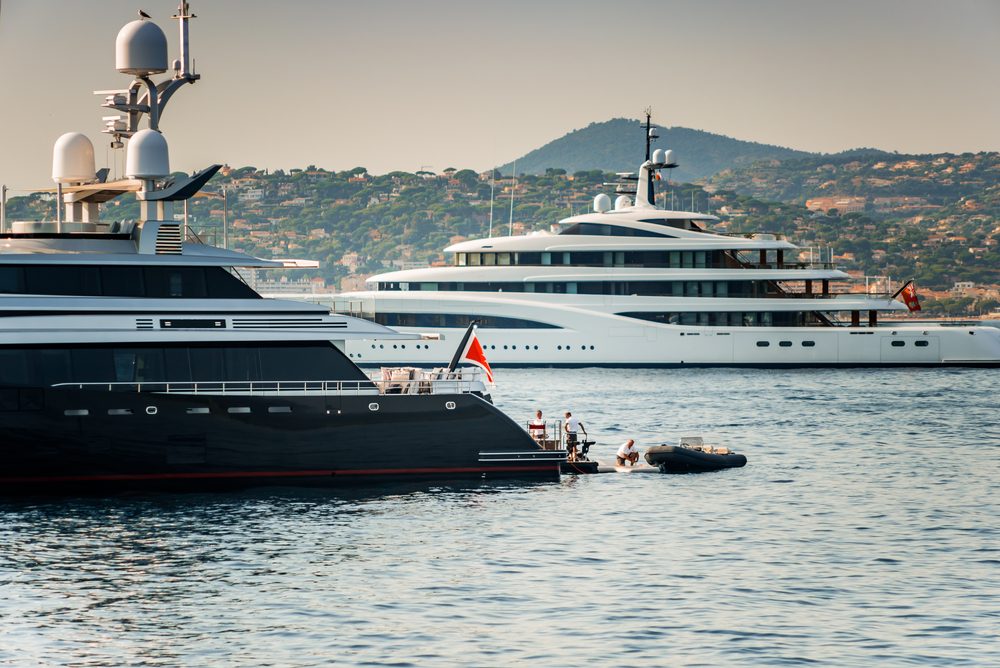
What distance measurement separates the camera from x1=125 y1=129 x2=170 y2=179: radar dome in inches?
1229

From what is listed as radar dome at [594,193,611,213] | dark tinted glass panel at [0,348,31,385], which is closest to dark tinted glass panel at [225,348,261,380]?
dark tinted glass panel at [0,348,31,385]

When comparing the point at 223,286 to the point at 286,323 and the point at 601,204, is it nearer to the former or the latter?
the point at 286,323

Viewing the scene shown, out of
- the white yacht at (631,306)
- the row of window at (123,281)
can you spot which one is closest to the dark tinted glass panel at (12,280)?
the row of window at (123,281)

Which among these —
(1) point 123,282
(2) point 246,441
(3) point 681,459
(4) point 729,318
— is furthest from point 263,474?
(4) point 729,318

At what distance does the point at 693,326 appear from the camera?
2670 inches

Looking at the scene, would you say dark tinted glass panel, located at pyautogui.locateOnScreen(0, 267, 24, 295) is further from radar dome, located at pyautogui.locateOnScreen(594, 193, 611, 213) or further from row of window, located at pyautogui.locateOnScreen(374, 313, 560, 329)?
radar dome, located at pyautogui.locateOnScreen(594, 193, 611, 213)

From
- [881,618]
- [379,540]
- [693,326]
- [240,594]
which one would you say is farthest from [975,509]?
[693,326]

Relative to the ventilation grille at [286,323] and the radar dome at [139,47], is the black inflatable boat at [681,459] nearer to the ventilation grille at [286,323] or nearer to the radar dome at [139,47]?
the ventilation grille at [286,323]

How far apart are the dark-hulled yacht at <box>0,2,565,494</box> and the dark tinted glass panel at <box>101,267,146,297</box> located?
3cm

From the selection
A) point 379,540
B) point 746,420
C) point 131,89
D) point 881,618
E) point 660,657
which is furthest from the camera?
point 746,420

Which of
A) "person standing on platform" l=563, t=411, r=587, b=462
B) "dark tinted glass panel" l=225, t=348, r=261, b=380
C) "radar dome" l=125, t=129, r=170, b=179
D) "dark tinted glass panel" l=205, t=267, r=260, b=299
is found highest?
"radar dome" l=125, t=129, r=170, b=179

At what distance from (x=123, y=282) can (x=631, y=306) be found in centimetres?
3953

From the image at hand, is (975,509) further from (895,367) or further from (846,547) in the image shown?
(895,367)

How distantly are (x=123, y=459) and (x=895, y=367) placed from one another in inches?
1910
